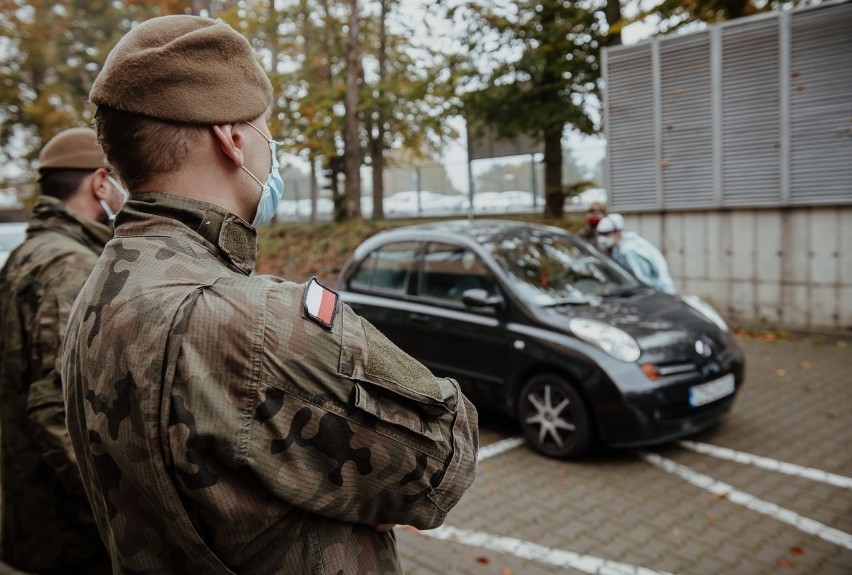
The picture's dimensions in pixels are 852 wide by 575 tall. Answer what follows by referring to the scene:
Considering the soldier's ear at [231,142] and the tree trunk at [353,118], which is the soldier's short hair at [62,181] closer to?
the soldier's ear at [231,142]

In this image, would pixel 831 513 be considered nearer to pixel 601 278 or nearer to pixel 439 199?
pixel 601 278

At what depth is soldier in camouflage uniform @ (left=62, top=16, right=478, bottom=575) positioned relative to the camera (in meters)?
1.13

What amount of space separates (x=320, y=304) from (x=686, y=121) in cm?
1071

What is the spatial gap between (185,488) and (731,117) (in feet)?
35.1

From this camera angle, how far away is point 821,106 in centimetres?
939

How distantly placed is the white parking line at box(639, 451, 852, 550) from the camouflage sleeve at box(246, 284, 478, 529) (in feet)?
12.4

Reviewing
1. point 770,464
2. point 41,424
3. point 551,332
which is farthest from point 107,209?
point 770,464

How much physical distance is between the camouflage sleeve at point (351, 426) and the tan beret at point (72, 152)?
2003mm

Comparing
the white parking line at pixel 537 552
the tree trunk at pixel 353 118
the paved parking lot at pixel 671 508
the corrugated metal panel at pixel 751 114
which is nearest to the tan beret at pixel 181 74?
the white parking line at pixel 537 552

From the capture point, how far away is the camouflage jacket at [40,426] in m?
2.37

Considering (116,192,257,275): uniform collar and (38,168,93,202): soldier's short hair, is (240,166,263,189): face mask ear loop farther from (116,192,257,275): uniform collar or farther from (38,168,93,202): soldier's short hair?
(38,168,93,202): soldier's short hair

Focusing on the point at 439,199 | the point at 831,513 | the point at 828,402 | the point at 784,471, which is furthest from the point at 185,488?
the point at 439,199

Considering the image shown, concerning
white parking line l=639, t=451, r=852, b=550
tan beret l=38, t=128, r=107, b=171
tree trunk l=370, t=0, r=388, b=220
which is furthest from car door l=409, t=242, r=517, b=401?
tree trunk l=370, t=0, r=388, b=220

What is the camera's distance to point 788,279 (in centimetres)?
996
